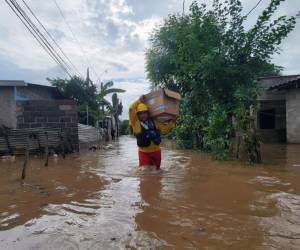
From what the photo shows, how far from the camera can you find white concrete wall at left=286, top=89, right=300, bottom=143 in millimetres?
13719

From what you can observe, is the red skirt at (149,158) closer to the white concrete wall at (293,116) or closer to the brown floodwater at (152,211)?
the brown floodwater at (152,211)

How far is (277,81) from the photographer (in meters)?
17.5

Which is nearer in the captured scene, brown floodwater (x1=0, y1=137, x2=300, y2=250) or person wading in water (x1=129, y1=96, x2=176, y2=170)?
brown floodwater (x1=0, y1=137, x2=300, y2=250)

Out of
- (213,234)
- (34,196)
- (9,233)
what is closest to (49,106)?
(34,196)

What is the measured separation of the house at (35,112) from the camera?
38.4 ft

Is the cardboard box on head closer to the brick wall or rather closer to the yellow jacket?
the yellow jacket

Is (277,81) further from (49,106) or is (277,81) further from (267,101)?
(49,106)

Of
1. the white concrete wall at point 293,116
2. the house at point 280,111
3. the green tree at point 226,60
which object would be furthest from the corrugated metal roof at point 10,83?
the white concrete wall at point 293,116

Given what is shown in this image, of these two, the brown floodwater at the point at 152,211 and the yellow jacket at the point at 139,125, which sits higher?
the yellow jacket at the point at 139,125

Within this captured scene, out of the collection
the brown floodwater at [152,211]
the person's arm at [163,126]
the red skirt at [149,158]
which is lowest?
the brown floodwater at [152,211]

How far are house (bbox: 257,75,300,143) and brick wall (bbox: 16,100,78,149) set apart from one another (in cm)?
897

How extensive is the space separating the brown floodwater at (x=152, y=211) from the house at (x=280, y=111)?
27.9 ft

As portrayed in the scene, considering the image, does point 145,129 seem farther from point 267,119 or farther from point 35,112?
point 267,119

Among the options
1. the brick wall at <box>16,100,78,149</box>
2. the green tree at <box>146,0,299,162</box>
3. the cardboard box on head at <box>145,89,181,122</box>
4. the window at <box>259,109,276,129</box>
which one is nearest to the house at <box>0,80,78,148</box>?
the brick wall at <box>16,100,78,149</box>
